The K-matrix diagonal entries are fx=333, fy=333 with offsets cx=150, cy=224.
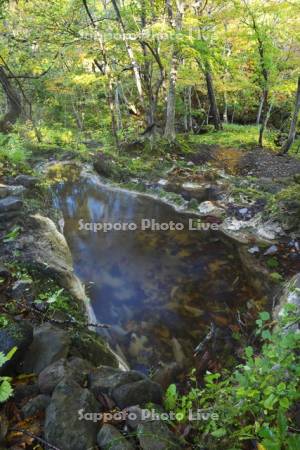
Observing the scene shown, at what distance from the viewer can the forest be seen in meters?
2.58

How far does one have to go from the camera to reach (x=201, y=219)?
927cm

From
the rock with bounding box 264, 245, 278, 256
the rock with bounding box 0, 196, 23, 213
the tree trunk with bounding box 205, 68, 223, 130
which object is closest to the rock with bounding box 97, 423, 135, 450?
the rock with bounding box 0, 196, 23, 213

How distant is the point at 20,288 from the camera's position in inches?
175

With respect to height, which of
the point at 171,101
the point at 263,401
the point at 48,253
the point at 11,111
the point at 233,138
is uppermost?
the point at 171,101

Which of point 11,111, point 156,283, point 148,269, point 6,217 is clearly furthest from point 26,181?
point 11,111

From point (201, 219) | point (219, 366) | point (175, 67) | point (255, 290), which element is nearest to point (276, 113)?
point (175, 67)

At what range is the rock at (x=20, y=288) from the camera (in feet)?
14.1

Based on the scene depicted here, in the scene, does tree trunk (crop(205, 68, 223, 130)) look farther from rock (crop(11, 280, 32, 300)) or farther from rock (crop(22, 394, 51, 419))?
rock (crop(22, 394, 51, 419))

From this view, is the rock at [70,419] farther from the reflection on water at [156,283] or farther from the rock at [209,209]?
the rock at [209,209]

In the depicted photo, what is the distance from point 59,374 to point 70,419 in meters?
0.46

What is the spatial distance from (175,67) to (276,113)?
49.7 feet

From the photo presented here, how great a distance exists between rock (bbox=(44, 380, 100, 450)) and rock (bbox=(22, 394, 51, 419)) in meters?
0.12

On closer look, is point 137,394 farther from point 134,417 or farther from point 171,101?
point 171,101

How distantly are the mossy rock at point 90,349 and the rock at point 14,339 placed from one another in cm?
64
